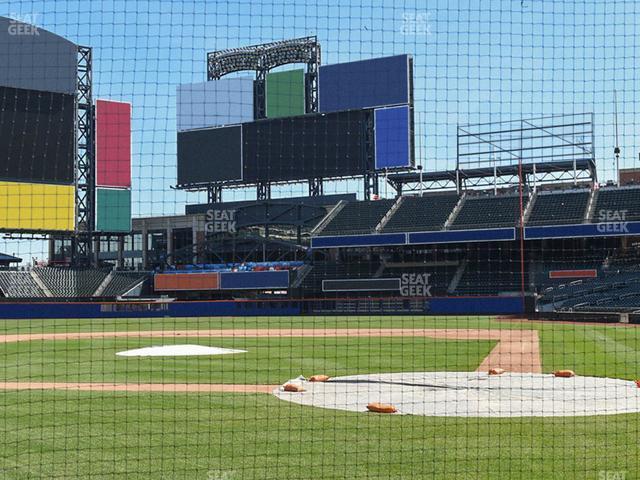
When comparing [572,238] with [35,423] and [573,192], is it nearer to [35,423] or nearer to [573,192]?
[573,192]

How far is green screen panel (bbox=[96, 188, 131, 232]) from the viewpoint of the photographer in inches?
2131

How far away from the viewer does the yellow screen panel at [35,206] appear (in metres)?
49.2

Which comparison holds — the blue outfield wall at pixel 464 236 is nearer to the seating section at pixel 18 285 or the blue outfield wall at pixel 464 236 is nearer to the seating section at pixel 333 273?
the seating section at pixel 333 273

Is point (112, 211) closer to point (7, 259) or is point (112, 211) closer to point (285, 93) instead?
point (7, 259)

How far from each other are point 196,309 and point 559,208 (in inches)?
794

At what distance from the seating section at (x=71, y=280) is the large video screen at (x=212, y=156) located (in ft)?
32.9

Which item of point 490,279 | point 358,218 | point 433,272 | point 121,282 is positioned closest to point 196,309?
point 121,282

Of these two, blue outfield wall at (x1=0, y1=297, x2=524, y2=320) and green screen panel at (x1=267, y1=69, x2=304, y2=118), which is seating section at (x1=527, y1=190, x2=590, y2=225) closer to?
blue outfield wall at (x1=0, y1=297, x2=524, y2=320)

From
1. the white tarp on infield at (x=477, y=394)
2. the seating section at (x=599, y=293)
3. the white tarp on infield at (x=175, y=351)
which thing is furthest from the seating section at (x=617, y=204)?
the white tarp on infield at (x=477, y=394)

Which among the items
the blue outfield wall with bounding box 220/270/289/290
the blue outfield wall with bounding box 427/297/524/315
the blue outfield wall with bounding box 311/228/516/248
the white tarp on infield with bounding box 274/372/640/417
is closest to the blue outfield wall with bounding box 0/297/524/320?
the blue outfield wall with bounding box 427/297/524/315

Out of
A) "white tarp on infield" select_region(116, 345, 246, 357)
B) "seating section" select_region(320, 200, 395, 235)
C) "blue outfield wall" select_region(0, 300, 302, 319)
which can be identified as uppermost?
"seating section" select_region(320, 200, 395, 235)

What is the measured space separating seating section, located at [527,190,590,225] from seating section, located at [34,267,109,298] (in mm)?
26666

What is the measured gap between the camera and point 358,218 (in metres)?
49.4

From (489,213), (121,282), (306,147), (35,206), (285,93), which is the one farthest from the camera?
(285,93)
